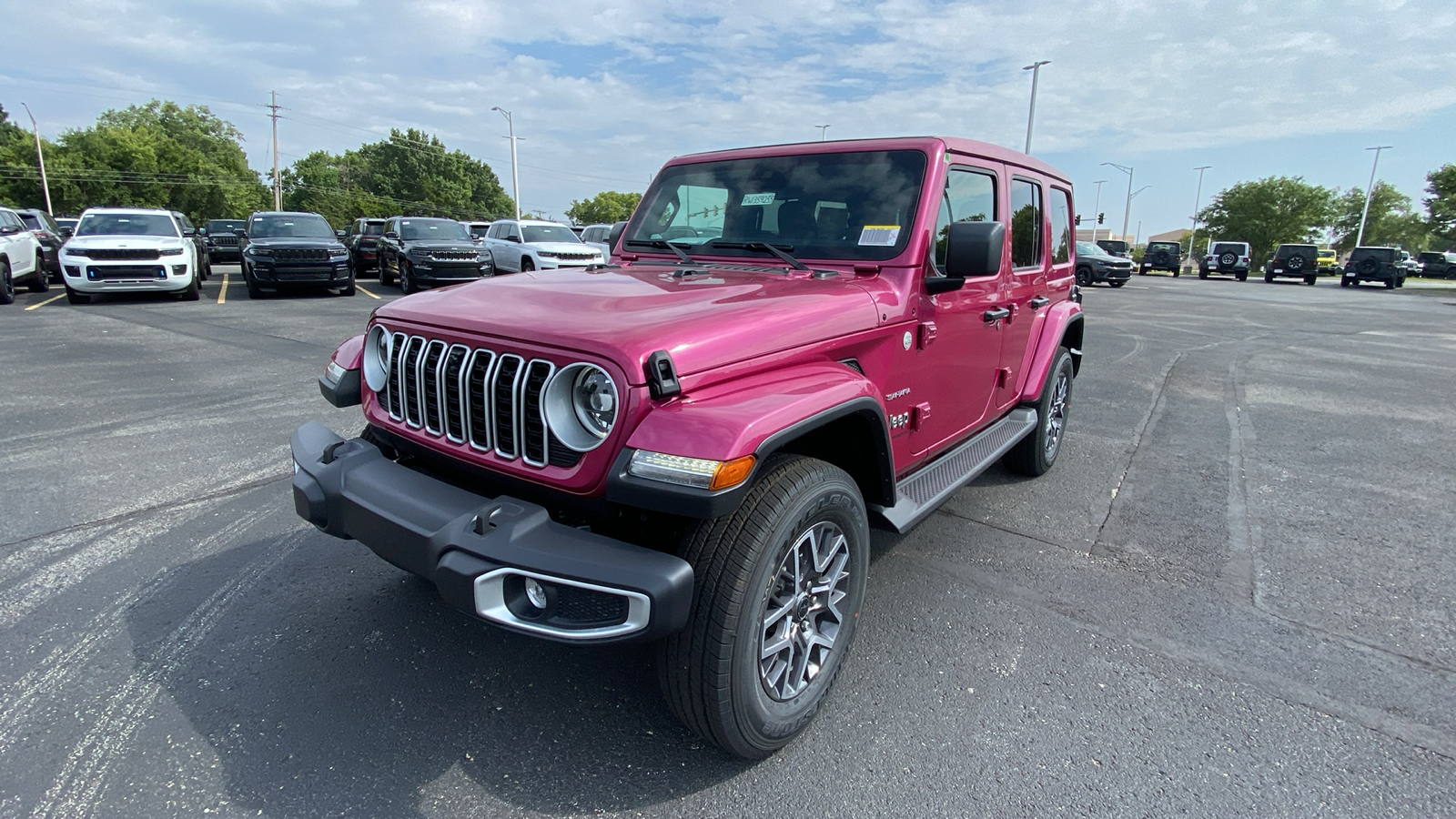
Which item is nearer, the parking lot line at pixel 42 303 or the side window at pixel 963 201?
the side window at pixel 963 201

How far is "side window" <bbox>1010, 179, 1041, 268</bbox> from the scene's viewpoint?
407 centimetres

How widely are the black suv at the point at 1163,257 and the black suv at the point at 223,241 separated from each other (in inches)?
1657

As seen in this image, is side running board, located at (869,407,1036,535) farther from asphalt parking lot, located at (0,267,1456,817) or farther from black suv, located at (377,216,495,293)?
black suv, located at (377,216,495,293)

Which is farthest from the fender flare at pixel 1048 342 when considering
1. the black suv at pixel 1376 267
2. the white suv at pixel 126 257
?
the black suv at pixel 1376 267

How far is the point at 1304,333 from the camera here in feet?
45.9

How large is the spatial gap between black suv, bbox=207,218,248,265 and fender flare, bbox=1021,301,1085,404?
90.2 feet

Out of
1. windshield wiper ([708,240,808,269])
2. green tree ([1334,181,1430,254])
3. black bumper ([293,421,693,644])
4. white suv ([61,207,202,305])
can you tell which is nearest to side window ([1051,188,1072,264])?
windshield wiper ([708,240,808,269])

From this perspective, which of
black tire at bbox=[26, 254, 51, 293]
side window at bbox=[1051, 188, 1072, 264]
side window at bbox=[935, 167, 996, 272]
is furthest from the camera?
black tire at bbox=[26, 254, 51, 293]

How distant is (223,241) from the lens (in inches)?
1013

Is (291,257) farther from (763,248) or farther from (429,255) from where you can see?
(763,248)

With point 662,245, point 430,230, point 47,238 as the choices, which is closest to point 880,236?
point 662,245

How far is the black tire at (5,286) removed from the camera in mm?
12672

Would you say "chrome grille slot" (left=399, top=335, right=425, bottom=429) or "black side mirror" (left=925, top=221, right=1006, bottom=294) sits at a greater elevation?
"black side mirror" (left=925, top=221, right=1006, bottom=294)

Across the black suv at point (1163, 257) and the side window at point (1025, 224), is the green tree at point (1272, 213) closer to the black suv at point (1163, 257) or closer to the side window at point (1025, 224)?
the black suv at point (1163, 257)
